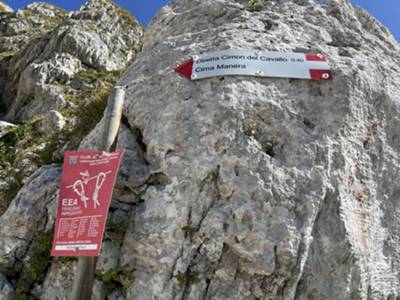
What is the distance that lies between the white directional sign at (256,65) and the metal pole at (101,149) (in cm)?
113

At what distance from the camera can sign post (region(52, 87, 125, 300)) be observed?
4941 millimetres

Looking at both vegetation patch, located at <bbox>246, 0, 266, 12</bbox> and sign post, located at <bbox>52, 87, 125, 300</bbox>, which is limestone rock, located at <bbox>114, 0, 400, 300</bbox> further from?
vegetation patch, located at <bbox>246, 0, 266, 12</bbox>

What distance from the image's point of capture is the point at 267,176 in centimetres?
573

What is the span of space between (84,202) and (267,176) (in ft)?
7.86

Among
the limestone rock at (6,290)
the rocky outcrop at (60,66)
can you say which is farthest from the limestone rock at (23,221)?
the rocky outcrop at (60,66)

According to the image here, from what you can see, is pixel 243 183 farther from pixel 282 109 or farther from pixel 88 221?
pixel 88 221

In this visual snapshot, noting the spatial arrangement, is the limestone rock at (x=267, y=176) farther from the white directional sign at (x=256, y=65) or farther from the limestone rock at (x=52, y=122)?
the limestone rock at (x=52, y=122)

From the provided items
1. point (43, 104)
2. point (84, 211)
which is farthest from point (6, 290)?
point (43, 104)

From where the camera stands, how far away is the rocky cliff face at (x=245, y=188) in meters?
5.37

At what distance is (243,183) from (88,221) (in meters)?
2.03

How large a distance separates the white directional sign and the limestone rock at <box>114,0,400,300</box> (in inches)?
5.4

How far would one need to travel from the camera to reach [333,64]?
6996mm

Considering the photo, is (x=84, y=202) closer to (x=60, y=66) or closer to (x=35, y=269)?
(x=35, y=269)

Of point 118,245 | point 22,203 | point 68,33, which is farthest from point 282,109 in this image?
point 68,33
